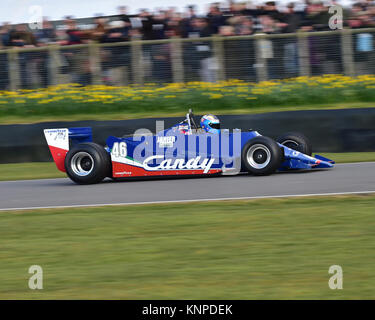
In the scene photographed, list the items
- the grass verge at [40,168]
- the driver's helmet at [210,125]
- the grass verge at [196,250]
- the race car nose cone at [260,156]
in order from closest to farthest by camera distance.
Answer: the grass verge at [196,250] → the race car nose cone at [260,156] → the driver's helmet at [210,125] → the grass verge at [40,168]

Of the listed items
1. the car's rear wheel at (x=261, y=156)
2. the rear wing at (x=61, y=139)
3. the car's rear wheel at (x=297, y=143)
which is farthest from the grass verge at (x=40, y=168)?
the car's rear wheel at (x=261, y=156)

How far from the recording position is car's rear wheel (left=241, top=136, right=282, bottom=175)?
8656 mm

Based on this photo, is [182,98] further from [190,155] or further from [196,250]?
[196,250]

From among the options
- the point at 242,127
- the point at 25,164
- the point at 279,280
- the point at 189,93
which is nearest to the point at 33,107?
the point at 25,164

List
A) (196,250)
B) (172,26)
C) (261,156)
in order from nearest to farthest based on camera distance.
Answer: (196,250)
(261,156)
(172,26)

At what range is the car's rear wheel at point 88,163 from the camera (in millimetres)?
9148

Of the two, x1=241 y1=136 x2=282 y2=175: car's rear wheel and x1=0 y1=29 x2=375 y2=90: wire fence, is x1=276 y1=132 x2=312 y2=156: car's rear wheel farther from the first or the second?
x1=0 y1=29 x2=375 y2=90: wire fence

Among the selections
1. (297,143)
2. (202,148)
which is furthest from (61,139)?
(297,143)

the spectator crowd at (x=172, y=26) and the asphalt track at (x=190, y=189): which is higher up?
the spectator crowd at (x=172, y=26)

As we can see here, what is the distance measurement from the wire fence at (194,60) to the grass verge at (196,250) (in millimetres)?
6361

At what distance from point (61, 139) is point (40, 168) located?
7.38 feet

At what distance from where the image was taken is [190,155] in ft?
29.4

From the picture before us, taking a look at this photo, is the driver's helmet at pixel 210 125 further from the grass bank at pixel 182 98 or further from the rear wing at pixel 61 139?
the grass bank at pixel 182 98

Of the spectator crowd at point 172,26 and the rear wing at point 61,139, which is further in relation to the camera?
the spectator crowd at point 172,26
